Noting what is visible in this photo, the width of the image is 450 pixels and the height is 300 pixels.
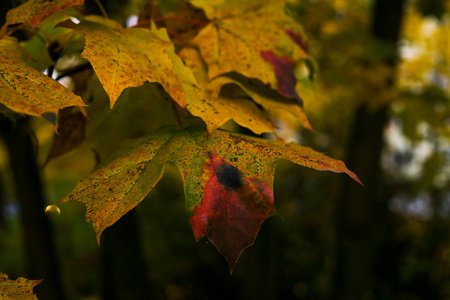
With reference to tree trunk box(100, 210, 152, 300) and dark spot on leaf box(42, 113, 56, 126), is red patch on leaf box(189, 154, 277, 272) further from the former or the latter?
tree trunk box(100, 210, 152, 300)

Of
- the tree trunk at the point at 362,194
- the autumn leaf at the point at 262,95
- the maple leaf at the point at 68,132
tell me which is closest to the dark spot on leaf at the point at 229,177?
the autumn leaf at the point at 262,95

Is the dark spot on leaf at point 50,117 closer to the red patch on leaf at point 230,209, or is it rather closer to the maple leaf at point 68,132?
the red patch on leaf at point 230,209

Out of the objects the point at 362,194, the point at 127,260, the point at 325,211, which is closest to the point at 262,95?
the point at 127,260

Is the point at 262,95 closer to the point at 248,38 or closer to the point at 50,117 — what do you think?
the point at 248,38

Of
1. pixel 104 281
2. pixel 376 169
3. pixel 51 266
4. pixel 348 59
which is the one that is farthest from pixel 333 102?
pixel 51 266

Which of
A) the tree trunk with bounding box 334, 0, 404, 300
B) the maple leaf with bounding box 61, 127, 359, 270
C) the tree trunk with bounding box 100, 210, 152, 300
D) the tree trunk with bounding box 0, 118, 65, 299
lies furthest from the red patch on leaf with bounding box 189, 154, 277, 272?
the tree trunk with bounding box 334, 0, 404, 300
